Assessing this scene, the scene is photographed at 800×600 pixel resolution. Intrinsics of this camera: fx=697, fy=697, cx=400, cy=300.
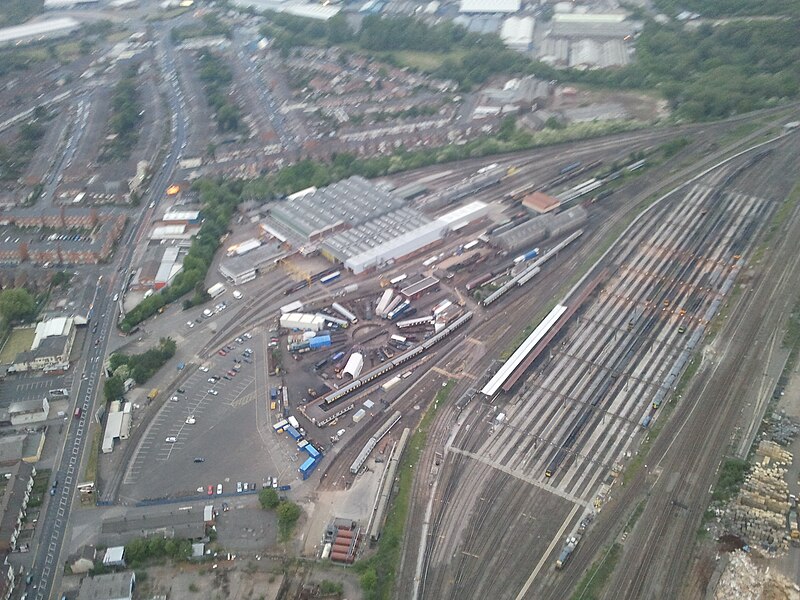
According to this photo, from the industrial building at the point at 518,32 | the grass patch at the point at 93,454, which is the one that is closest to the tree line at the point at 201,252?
the grass patch at the point at 93,454

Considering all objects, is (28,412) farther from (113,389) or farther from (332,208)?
(332,208)

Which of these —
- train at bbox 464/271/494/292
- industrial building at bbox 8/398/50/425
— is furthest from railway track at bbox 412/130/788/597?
industrial building at bbox 8/398/50/425

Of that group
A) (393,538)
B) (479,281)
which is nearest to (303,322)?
(479,281)

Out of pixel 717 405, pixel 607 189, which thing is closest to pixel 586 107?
pixel 607 189

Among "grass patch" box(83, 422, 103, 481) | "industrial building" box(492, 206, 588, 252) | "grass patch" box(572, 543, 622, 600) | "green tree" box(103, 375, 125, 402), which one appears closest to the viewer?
"grass patch" box(572, 543, 622, 600)

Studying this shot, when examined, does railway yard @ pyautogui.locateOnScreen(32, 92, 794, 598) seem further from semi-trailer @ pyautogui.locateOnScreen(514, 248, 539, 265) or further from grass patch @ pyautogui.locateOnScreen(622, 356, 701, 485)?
semi-trailer @ pyautogui.locateOnScreen(514, 248, 539, 265)

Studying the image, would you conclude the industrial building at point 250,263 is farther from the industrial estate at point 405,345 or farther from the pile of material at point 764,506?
the pile of material at point 764,506
